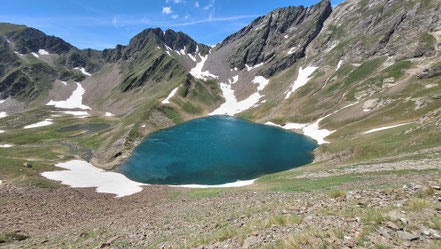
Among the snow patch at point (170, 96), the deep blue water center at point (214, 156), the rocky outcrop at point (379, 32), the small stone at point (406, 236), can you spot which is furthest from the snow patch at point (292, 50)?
the small stone at point (406, 236)

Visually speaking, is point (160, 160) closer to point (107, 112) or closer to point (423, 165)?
point (423, 165)

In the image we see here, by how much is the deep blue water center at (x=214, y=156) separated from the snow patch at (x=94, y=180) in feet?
14.4

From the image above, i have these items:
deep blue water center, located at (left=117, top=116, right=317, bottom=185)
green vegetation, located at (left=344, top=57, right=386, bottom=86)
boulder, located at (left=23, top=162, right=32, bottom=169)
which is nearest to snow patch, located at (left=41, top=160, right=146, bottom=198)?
deep blue water center, located at (left=117, top=116, right=317, bottom=185)

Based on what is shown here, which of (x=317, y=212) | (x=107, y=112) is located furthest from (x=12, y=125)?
(x=317, y=212)

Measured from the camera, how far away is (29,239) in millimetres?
16125

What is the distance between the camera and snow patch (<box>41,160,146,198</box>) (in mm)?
38531

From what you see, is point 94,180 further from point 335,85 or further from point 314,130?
point 335,85

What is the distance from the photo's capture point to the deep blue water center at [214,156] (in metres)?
49.4

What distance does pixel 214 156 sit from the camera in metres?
61.2

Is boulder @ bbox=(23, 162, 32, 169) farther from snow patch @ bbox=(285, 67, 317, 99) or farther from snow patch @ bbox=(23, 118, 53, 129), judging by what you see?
snow patch @ bbox=(285, 67, 317, 99)

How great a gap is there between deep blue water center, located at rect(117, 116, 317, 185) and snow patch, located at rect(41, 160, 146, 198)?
4.39 m

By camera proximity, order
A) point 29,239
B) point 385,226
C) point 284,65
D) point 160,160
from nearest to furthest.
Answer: point 385,226
point 29,239
point 160,160
point 284,65

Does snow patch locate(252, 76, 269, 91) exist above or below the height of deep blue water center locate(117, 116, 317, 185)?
above

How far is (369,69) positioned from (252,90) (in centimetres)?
9161
